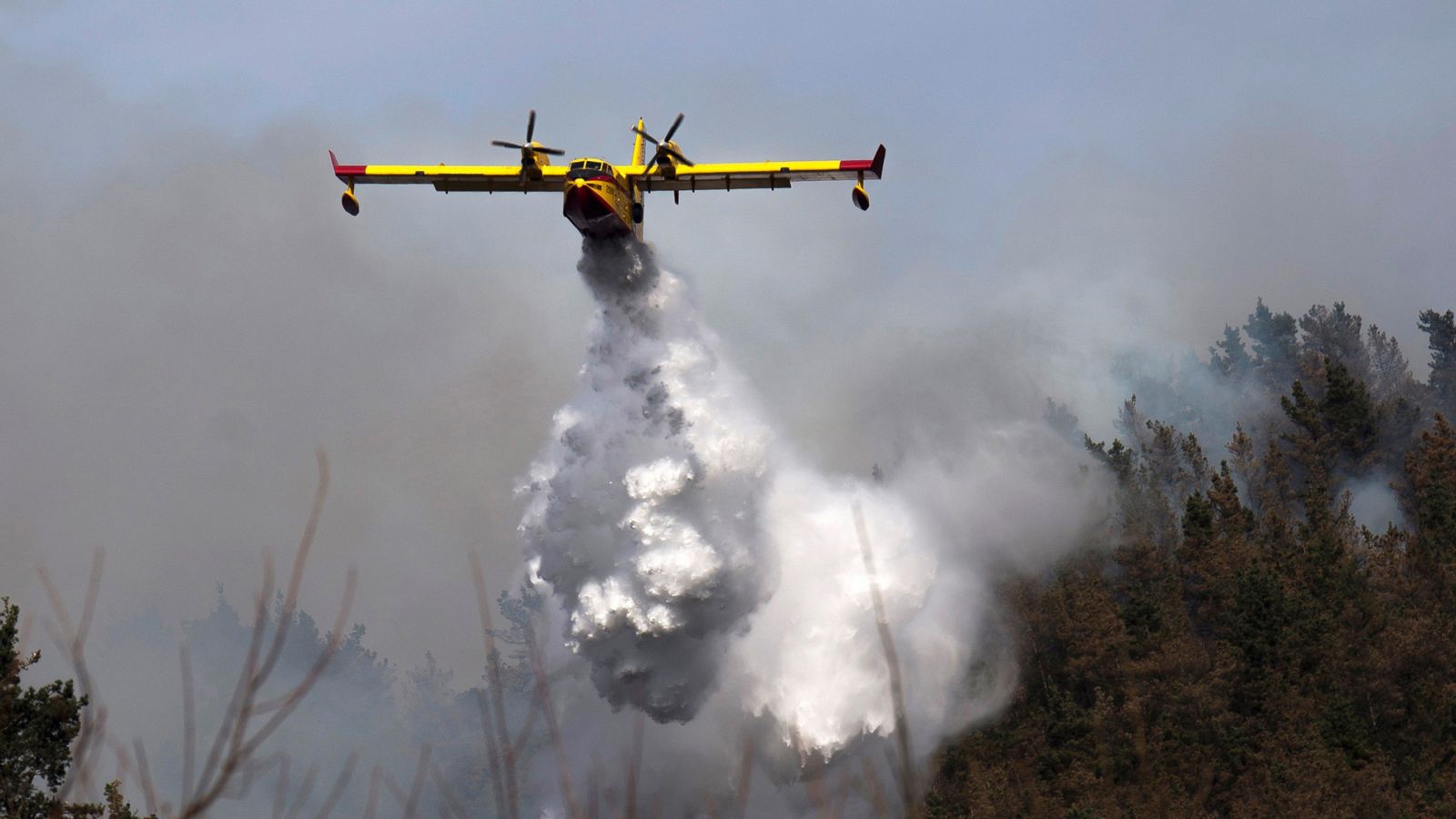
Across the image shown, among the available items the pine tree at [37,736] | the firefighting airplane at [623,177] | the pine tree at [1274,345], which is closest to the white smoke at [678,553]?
the firefighting airplane at [623,177]

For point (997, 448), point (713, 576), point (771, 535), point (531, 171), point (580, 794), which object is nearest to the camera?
point (531, 171)

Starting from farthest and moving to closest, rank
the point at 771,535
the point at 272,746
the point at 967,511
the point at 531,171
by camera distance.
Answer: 1. the point at 272,746
2. the point at 967,511
3. the point at 771,535
4. the point at 531,171

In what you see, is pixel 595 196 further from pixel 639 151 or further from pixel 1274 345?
pixel 1274 345

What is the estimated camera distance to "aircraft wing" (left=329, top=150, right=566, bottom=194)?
3841 cm

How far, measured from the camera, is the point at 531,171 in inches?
1476

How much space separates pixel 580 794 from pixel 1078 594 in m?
25.6

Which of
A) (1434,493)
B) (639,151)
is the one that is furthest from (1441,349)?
(639,151)

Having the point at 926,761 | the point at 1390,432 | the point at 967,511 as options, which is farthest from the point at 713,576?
the point at 1390,432

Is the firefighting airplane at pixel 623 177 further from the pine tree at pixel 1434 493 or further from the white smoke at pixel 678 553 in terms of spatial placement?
the pine tree at pixel 1434 493

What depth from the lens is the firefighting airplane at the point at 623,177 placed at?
120ft

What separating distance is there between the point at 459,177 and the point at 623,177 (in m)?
4.97

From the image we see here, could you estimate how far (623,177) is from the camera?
38281 mm

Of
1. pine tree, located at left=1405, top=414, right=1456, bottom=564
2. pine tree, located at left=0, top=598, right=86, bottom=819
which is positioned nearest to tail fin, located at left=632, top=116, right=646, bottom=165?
pine tree, located at left=0, top=598, right=86, bottom=819

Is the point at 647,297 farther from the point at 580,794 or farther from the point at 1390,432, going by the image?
the point at 1390,432
